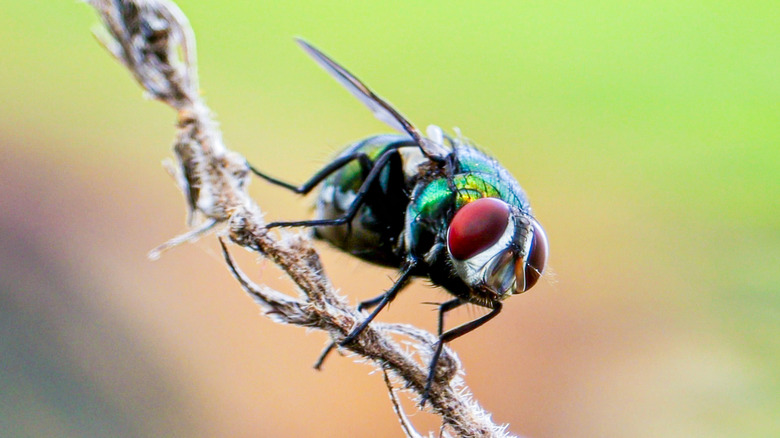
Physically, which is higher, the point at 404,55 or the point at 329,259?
the point at 404,55

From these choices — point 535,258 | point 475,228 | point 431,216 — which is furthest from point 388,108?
point 535,258

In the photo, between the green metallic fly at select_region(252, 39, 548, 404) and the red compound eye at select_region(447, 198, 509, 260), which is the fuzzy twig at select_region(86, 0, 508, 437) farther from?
the red compound eye at select_region(447, 198, 509, 260)

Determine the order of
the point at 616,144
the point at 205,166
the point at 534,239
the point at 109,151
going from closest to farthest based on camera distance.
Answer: the point at 205,166 < the point at 534,239 < the point at 109,151 < the point at 616,144

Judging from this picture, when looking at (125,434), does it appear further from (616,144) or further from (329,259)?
(616,144)

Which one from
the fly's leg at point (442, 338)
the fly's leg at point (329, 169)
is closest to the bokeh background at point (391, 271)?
the fly's leg at point (329, 169)

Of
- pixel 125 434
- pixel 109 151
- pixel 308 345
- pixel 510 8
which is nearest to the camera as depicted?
pixel 125 434

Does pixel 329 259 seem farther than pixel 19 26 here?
No

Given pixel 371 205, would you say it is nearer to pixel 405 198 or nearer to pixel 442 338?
pixel 405 198

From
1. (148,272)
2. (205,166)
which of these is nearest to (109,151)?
(148,272)
